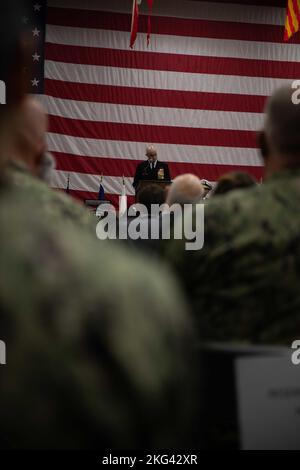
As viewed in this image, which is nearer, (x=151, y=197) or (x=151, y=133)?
(x=151, y=197)

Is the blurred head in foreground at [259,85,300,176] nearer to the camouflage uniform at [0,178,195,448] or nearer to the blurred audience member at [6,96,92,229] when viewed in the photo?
the blurred audience member at [6,96,92,229]

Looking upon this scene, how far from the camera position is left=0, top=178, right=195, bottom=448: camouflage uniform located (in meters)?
0.44

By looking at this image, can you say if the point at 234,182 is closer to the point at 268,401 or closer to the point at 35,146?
the point at 35,146

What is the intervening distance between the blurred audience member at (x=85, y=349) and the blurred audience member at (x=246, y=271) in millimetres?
755

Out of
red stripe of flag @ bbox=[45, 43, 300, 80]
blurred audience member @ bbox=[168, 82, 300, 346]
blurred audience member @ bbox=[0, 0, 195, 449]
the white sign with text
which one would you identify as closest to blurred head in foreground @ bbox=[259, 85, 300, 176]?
blurred audience member @ bbox=[168, 82, 300, 346]

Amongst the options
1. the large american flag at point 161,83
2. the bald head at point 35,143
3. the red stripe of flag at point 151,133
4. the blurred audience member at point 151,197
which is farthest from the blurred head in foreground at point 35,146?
the red stripe of flag at point 151,133

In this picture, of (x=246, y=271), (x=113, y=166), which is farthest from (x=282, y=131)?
(x=113, y=166)

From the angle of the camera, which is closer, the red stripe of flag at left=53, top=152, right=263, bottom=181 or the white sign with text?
the white sign with text

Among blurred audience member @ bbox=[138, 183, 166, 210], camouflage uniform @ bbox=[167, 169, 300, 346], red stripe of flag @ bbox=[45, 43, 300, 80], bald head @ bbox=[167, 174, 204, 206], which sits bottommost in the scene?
camouflage uniform @ bbox=[167, 169, 300, 346]

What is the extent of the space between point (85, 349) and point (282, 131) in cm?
103

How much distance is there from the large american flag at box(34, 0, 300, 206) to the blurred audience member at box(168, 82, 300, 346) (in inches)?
318

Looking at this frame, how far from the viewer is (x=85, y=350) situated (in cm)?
44

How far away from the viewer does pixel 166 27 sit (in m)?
9.46
